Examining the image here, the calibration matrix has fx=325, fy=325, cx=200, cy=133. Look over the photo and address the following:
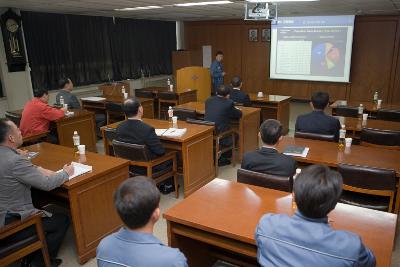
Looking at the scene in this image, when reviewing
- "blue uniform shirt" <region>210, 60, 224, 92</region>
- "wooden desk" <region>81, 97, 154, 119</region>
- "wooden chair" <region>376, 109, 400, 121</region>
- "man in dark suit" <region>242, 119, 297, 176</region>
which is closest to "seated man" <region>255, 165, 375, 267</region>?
"man in dark suit" <region>242, 119, 297, 176</region>

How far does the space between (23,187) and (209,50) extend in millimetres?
8927

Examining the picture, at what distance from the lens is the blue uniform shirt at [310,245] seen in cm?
126

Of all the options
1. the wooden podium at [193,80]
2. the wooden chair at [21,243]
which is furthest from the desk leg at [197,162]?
the wooden podium at [193,80]

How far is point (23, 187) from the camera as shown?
2400mm

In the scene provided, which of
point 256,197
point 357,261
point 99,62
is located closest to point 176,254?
point 357,261

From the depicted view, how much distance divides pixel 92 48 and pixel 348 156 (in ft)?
22.5

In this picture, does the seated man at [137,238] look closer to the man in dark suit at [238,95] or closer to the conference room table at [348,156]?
the conference room table at [348,156]

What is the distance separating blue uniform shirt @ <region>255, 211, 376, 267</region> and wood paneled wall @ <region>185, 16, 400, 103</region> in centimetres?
818

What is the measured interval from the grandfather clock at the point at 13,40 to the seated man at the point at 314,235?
21.6ft

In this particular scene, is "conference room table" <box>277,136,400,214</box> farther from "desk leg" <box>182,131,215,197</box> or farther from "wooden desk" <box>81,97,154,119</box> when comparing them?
"wooden desk" <box>81,97,154,119</box>

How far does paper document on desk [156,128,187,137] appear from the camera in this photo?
380 cm

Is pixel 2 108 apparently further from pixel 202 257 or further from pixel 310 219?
pixel 310 219

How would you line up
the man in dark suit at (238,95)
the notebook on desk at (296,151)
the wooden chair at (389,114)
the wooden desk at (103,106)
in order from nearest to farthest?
the notebook on desk at (296,151), the wooden chair at (389,114), the man in dark suit at (238,95), the wooden desk at (103,106)

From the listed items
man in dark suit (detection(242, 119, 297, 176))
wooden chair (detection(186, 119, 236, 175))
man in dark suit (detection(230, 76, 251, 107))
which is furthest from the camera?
man in dark suit (detection(230, 76, 251, 107))
